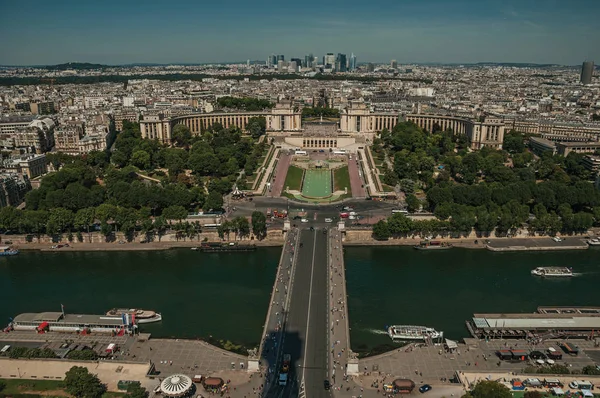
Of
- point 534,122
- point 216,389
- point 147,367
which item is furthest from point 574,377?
point 534,122

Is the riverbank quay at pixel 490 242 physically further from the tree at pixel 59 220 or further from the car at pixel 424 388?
the tree at pixel 59 220

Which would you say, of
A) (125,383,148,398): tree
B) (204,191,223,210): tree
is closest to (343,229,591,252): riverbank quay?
(204,191,223,210): tree

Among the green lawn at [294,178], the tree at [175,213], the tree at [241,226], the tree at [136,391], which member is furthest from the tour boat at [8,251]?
the green lawn at [294,178]

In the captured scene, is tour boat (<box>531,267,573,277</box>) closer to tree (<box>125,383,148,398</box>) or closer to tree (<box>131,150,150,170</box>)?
tree (<box>125,383,148,398</box>)

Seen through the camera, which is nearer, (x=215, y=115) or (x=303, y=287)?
(x=303, y=287)

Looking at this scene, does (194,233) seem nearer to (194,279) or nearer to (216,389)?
(194,279)
